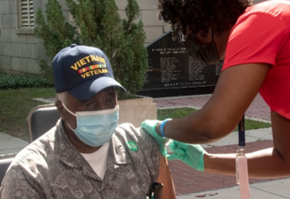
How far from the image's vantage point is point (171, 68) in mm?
12875

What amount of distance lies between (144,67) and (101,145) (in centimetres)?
538

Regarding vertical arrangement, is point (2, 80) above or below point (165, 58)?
below

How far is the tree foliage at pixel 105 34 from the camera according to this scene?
732 centimetres

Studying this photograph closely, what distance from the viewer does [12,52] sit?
712 inches

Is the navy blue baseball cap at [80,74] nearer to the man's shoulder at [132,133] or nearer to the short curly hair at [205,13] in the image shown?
the man's shoulder at [132,133]

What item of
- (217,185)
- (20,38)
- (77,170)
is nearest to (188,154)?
(77,170)

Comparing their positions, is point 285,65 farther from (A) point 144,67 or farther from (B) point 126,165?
(A) point 144,67

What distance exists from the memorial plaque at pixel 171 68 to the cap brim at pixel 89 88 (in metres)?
10.1

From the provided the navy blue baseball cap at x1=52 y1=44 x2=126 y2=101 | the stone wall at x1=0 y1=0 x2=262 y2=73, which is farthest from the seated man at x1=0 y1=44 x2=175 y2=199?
the stone wall at x1=0 y1=0 x2=262 y2=73

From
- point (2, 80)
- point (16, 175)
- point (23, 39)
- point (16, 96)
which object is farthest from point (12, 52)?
point (16, 175)

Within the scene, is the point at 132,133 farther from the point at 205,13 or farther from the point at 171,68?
the point at 171,68

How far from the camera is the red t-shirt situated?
2.31 metres

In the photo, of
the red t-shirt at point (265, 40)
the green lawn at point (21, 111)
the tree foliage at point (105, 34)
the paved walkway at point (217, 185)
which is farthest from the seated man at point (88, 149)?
the green lawn at point (21, 111)

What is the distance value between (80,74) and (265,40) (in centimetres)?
78
